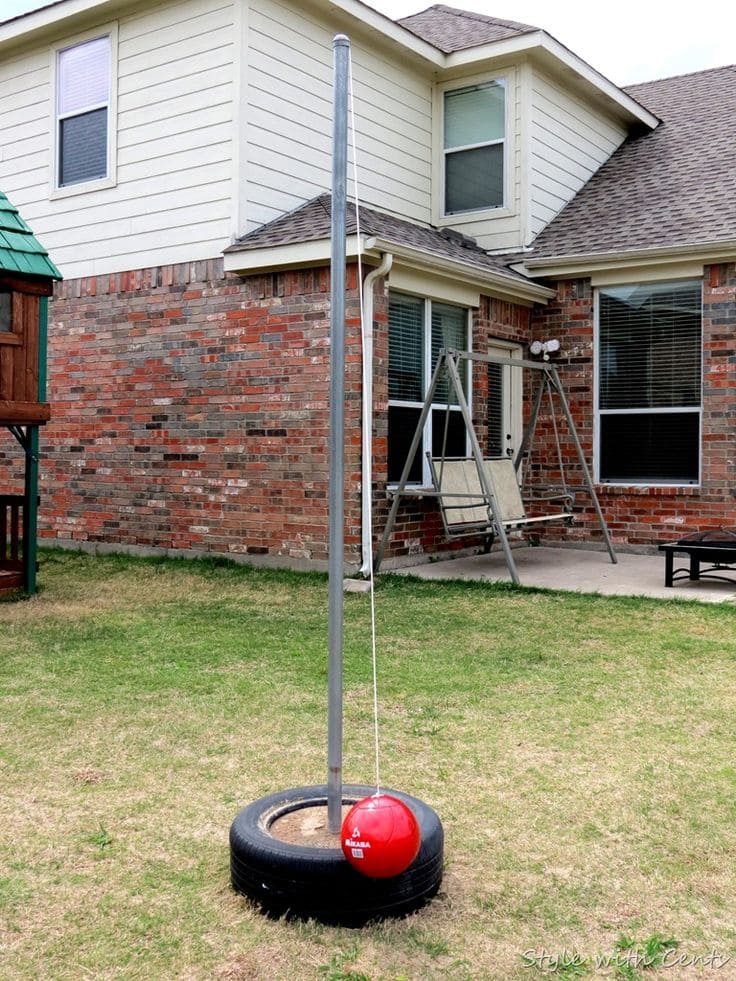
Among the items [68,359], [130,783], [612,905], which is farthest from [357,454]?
[612,905]

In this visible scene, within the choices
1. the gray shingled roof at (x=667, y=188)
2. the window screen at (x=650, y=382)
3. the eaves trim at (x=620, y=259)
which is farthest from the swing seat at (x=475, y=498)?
the gray shingled roof at (x=667, y=188)

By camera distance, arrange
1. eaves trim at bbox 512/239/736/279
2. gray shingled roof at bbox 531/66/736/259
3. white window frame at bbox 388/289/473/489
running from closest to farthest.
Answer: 1. white window frame at bbox 388/289/473/489
2. eaves trim at bbox 512/239/736/279
3. gray shingled roof at bbox 531/66/736/259

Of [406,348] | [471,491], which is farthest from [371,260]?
[471,491]

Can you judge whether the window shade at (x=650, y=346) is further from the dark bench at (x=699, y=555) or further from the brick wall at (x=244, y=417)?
the dark bench at (x=699, y=555)

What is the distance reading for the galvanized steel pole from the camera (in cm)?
251

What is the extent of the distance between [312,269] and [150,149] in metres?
2.41

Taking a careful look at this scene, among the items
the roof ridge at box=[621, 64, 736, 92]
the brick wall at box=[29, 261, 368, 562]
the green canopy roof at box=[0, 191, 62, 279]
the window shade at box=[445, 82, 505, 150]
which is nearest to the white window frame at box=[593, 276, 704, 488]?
the window shade at box=[445, 82, 505, 150]

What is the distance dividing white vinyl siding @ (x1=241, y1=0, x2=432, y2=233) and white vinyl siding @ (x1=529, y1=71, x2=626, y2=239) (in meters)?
1.19

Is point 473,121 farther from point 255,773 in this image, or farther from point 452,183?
point 255,773

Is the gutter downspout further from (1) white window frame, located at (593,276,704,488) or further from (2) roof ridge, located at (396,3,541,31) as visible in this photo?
(2) roof ridge, located at (396,3,541,31)

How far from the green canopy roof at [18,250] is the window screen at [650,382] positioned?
5.36m

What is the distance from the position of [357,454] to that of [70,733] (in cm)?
443

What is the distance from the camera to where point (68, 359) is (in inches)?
390

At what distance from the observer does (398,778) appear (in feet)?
11.1
